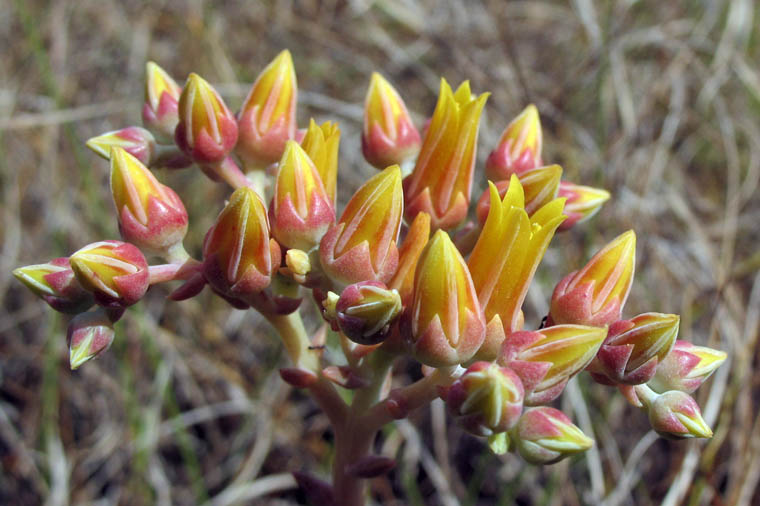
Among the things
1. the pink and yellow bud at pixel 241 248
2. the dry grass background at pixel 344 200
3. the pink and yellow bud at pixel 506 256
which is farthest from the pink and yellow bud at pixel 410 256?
the dry grass background at pixel 344 200

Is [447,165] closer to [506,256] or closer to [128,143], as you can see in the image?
[506,256]

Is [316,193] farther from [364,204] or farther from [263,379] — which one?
[263,379]

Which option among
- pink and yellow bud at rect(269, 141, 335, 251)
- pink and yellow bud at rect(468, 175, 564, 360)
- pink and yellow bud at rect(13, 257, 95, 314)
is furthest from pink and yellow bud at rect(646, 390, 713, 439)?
pink and yellow bud at rect(13, 257, 95, 314)

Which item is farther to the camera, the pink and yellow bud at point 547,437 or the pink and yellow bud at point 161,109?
the pink and yellow bud at point 161,109

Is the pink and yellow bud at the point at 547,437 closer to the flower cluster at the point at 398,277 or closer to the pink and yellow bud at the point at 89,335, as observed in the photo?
the flower cluster at the point at 398,277

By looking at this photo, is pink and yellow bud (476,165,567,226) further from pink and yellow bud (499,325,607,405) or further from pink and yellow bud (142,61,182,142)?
pink and yellow bud (142,61,182,142)

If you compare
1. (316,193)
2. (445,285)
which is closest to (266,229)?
(316,193)
